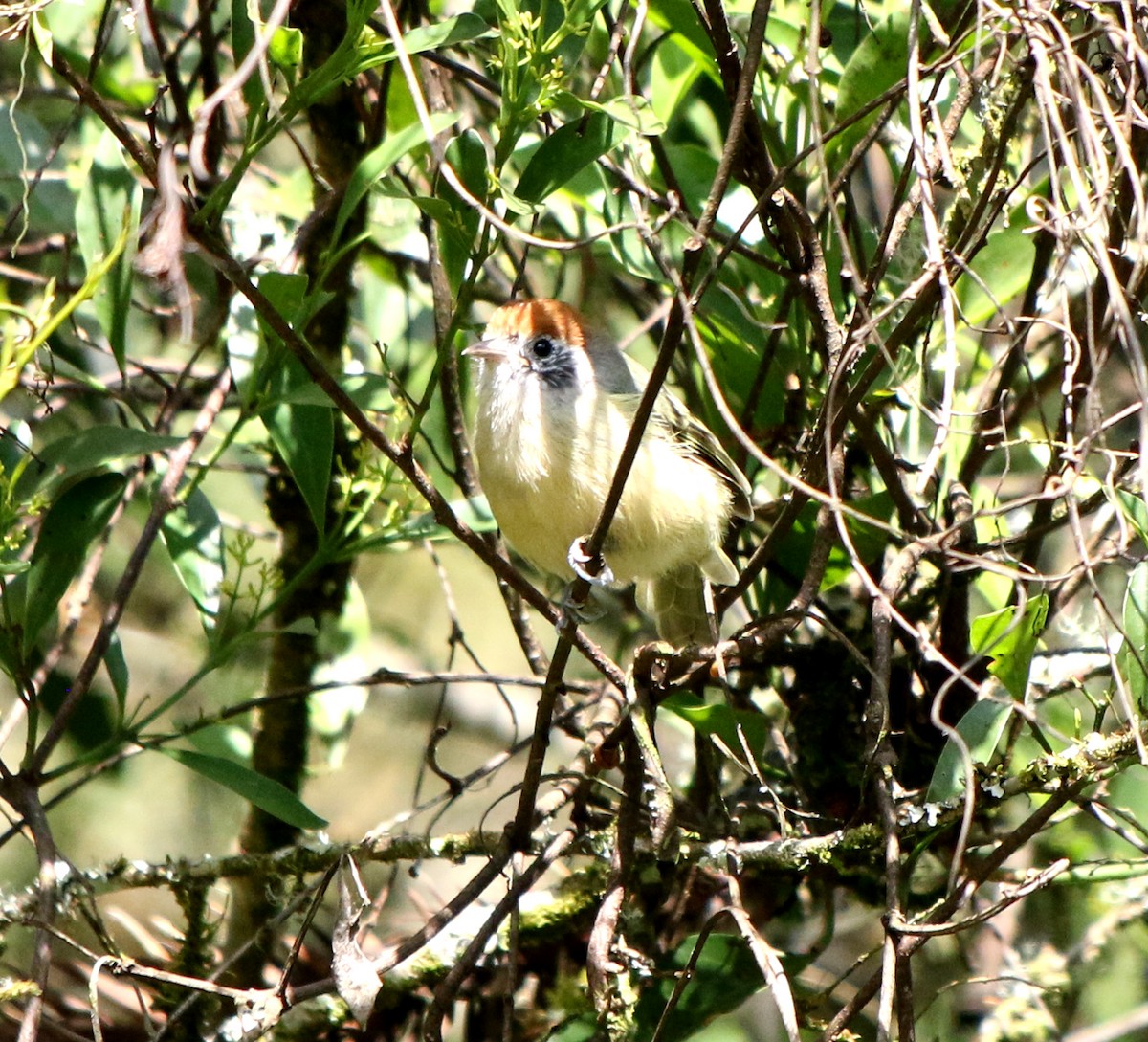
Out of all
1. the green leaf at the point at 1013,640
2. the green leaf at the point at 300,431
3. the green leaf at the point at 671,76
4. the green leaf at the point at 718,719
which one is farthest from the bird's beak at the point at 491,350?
the green leaf at the point at 1013,640

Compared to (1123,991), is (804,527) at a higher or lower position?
higher

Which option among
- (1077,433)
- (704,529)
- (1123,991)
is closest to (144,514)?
(704,529)

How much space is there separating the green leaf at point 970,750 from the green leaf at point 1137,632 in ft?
0.72

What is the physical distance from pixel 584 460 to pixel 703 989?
3.98 ft

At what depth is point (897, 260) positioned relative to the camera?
299 cm

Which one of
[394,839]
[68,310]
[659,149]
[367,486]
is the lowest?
[394,839]

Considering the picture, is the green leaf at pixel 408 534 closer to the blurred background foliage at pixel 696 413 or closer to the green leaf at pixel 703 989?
the blurred background foliage at pixel 696 413

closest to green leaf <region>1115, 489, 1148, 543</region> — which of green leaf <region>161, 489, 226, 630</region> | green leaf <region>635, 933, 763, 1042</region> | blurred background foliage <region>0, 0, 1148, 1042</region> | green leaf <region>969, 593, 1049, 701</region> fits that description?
blurred background foliage <region>0, 0, 1148, 1042</region>

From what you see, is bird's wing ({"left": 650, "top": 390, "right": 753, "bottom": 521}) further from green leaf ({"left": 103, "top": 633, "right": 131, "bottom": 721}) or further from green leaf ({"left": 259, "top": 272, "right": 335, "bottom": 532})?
green leaf ({"left": 103, "top": 633, "right": 131, "bottom": 721})

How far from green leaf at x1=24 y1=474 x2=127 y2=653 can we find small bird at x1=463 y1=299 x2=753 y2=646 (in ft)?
2.88

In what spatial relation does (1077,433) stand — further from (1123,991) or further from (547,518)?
(1123,991)

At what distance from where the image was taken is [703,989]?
2.82 m

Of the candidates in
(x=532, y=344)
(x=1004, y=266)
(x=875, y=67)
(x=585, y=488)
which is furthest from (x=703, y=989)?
(x=875, y=67)

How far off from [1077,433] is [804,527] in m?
0.64
